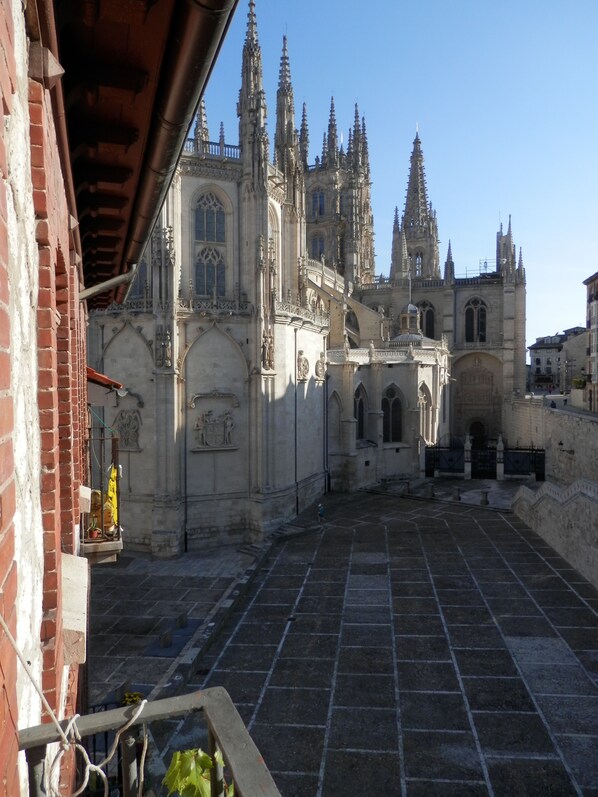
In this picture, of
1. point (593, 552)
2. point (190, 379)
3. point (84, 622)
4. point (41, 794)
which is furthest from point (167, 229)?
point (41, 794)

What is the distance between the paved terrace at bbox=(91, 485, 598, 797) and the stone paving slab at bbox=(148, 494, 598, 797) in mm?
36

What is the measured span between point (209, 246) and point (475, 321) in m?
31.9

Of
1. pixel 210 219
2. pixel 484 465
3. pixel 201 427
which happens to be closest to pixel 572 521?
pixel 201 427

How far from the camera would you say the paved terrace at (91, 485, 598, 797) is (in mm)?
9625

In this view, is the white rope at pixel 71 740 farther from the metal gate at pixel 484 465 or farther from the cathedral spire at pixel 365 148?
the cathedral spire at pixel 365 148

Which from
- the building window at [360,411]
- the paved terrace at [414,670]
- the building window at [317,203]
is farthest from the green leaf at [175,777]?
the building window at [317,203]

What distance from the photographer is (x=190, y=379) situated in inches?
968

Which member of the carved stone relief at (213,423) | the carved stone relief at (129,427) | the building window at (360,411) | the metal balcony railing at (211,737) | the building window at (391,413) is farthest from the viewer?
the building window at (391,413)

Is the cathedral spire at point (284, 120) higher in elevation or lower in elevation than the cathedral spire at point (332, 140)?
lower

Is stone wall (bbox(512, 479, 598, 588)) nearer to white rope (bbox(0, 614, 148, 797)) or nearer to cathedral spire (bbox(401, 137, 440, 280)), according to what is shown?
white rope (bbox(0, 614, 148, 797))

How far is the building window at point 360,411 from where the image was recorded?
119 feet

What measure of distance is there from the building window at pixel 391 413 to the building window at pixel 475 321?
16.0 metres

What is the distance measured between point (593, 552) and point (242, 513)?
13.6 meters

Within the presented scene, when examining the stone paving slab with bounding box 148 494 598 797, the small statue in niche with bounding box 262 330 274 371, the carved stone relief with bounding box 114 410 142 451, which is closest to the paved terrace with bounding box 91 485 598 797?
the stone paving slab with bounding box 148 494 598 797
